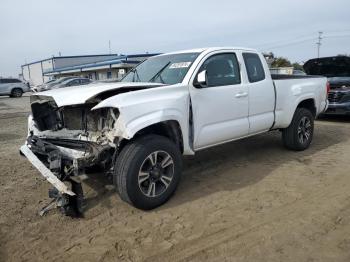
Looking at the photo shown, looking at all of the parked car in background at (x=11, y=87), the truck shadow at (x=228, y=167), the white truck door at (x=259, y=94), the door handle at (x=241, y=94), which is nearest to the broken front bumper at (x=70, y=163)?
the truck shadow at (x=228, y=167)

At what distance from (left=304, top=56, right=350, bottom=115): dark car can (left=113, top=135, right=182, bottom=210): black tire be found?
730cm

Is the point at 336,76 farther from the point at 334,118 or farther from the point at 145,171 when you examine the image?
the point at 145,171

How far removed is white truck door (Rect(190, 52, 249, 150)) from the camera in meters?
4.82

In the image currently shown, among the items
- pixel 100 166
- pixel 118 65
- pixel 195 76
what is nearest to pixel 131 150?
pixel 100 166

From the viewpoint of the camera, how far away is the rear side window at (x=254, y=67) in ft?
18.7

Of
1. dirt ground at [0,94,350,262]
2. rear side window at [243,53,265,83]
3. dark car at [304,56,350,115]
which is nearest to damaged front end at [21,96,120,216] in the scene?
dirt ground at [0,94,350,262]

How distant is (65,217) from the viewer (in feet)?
13.8

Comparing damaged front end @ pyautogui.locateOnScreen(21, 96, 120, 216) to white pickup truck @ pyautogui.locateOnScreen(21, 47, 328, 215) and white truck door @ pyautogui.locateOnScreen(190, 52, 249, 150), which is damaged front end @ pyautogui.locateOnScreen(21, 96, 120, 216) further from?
white truck door @ pyautogui.locateOnScreen(190, 52, 249, 150)

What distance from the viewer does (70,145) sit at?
4547 millimetres

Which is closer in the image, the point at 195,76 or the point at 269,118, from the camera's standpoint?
the point at 195,76

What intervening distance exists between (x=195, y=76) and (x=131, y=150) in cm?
140

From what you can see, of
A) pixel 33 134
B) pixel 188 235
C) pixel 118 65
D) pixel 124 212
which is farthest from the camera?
pixel 118 65

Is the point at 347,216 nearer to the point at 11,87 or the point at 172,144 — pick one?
the point at 172,144

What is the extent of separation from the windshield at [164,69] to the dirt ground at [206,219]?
4.94 ft
